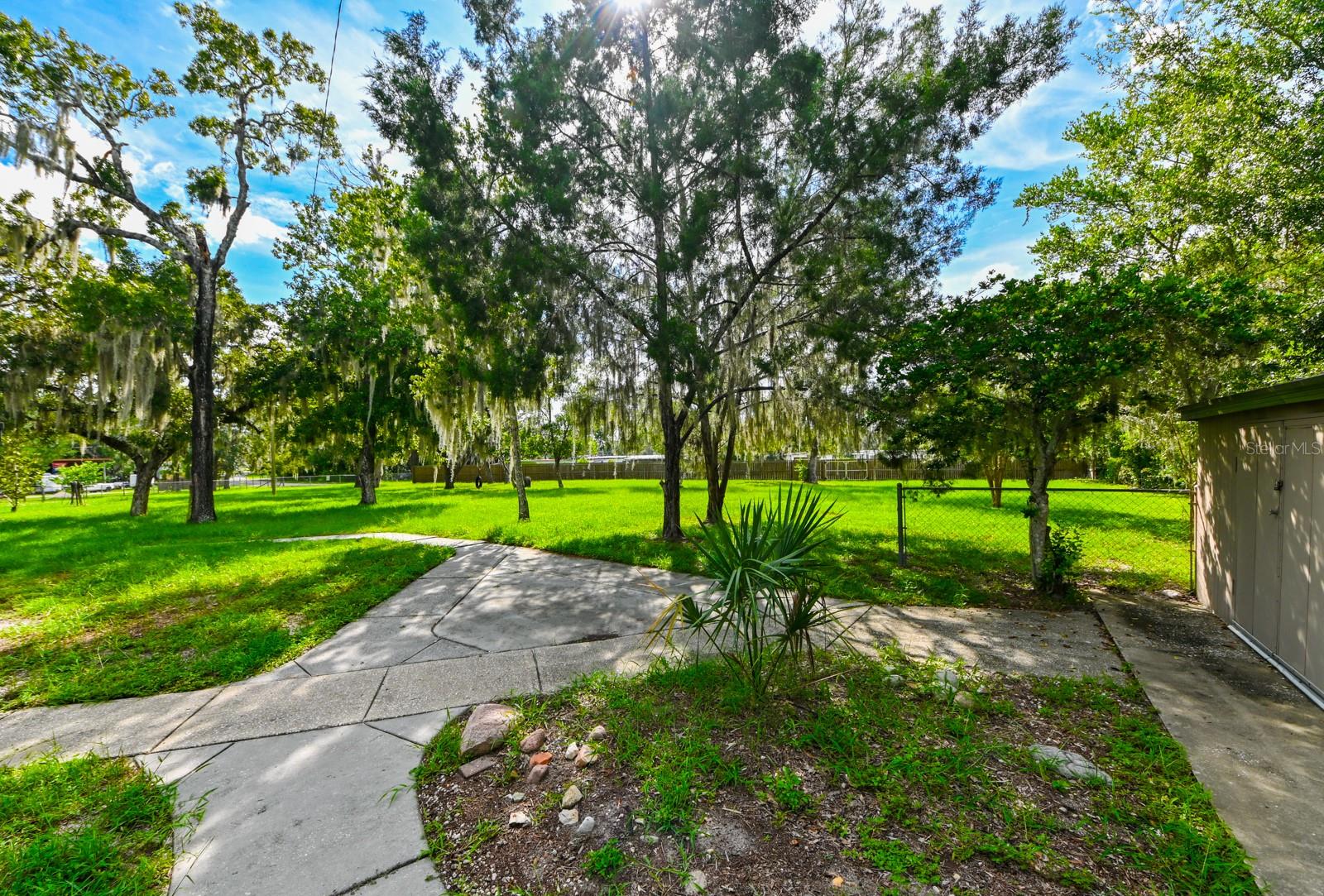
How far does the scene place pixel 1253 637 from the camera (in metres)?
3.50

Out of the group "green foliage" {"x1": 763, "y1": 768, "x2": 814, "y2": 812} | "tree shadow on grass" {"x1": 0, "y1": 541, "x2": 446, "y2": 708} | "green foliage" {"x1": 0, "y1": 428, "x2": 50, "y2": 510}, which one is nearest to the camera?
"green foliage" {"x1": 763, "y1": 768, "x2": 814, "y2": 812}

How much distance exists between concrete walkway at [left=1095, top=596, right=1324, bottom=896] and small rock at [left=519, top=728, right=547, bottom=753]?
9.08 ft

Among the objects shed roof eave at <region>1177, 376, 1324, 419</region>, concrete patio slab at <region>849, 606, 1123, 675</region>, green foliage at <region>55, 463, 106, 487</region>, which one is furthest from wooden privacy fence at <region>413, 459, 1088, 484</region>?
shed roof eave at <region>1177, 376, 1324, 419</region>

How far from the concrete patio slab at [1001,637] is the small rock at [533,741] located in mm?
2535

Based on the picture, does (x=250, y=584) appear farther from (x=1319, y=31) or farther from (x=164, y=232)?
(x=1319, y=31)

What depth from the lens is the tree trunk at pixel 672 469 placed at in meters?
7.96

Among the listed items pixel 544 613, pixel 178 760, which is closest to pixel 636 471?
pixel 544 613

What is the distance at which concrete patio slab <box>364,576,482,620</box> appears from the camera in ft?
14.6

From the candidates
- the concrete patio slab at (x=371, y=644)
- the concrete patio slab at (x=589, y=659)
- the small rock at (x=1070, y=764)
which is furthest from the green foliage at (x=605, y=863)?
the concrete patio slab at (x=371, y=644)

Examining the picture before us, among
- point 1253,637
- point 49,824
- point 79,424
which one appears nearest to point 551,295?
point 49,824

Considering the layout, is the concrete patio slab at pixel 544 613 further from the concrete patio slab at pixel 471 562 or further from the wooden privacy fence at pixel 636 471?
the wooden privacy fence at pixel 636 471

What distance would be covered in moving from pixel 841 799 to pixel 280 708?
3.10 m

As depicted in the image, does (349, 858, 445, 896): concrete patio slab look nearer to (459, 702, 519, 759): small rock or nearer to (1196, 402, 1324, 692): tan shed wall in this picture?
(459, 702, 519, 759): small rock

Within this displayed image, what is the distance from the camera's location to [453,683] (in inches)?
120
